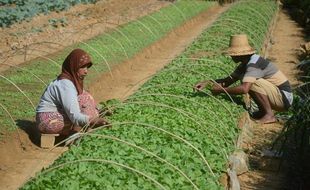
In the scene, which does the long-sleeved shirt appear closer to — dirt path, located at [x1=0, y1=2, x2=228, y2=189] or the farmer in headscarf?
the farmer in headscarf

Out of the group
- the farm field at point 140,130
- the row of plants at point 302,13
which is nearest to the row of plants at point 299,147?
the farm field at point 140,130

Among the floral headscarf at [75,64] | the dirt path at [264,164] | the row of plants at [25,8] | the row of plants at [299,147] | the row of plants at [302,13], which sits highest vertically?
the floral headscarf at [75,64]

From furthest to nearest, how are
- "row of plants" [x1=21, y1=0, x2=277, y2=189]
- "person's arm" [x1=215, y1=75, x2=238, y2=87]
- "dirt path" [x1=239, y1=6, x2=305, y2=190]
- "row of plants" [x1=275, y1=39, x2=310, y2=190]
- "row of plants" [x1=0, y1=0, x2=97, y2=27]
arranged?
"row of plants" [x1=0, y1=0, x2=97, y2=27] < "person's arm" [x1=215, y1=75, x2=238, y2=87] < "dirt path" [x1=239, y1=6, x2=305, y2=190] < "row of plants" [x1=275, y1=39, x2=310, y2=190] < "row of plants" [x1=21, y1=0, x2=277, y2=189]

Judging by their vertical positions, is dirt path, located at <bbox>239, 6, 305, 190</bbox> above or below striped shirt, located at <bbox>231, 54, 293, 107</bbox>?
below

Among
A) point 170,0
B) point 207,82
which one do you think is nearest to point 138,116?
point 207,82

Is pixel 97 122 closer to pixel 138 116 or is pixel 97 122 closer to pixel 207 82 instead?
pixel 138 116

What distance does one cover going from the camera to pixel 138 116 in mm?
7238

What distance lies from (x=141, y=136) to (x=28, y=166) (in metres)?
2.07

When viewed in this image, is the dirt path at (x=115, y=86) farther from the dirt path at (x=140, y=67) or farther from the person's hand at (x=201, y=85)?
the person's hand at (x=201, y=85)

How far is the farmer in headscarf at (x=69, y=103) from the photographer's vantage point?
7375mm

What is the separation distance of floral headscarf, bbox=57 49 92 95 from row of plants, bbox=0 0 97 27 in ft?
39.5

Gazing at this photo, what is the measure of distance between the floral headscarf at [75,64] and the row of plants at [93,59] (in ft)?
3.89

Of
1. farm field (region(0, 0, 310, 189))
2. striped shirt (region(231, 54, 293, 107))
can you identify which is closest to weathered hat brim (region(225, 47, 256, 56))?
striped shirt (region(231, 54, 293, 107))

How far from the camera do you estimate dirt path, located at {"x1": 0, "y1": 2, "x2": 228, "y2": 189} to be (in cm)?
728
